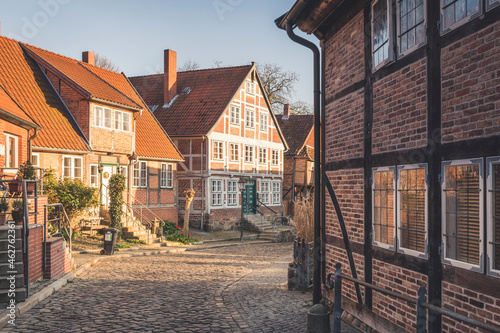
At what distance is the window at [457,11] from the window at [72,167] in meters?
17.7

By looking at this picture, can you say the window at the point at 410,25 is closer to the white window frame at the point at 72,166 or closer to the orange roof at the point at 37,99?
the orange roof at the point at 37,99

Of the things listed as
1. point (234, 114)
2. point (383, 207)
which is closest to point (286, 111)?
point (234, 114)

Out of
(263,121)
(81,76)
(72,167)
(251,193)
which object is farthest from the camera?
(263,121)

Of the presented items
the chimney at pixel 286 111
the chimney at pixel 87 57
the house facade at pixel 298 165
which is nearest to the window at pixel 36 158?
the chimney at pixel 87 57

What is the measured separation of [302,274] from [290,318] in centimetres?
247

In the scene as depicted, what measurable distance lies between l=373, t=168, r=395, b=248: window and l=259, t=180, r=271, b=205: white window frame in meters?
26.2

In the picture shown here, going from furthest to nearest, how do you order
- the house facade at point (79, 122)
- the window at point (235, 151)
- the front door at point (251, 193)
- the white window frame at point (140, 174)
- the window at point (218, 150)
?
the front door at point (251, 193) → the window at point (235, 151) → the window at point (218, 150) → the white window frame at point (140, 174) → the house facade at point (79, 122)

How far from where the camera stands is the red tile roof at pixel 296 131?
3862 centimetres

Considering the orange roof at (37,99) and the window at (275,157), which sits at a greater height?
the orange roof at (37,99)

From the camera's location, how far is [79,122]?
21469mm

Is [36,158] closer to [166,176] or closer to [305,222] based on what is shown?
[166,176]

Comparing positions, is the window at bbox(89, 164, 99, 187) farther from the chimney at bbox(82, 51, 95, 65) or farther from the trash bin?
the chimney at bbox(82, 51, 95, 65)

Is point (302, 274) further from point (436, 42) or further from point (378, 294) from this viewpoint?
point (436, 42)

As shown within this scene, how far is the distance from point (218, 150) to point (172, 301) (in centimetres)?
1985
